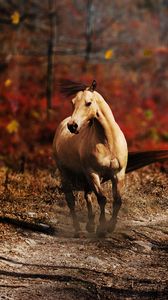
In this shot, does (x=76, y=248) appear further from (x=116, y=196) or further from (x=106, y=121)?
(x=106, y=121)

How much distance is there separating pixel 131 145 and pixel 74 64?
29.7ft

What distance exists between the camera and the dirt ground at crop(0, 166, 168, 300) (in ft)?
22.7

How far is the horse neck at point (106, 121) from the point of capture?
8.70m

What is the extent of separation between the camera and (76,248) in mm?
8836

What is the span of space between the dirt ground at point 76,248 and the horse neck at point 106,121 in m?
1.68

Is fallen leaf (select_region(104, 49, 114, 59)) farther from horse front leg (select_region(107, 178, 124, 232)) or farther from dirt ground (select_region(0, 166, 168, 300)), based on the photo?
horse front leg (select_region(107, 178, 124, 232))

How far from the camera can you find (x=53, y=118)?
23.9 meters

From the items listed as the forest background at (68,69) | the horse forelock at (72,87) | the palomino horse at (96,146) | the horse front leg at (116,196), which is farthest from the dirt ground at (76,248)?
the forest background at (68,69)

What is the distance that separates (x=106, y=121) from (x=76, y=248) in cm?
201

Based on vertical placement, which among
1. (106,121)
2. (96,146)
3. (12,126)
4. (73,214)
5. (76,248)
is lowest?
(12,126)

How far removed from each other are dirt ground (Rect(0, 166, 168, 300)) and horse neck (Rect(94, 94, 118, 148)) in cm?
168

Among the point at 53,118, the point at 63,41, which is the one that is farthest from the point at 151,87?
the point at 53,118

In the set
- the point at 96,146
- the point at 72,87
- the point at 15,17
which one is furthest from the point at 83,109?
the point at 15,17

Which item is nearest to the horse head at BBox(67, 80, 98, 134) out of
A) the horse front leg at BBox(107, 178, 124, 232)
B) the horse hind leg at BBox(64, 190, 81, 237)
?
the horse front leg at BBox(107, 178, 124, 232)
